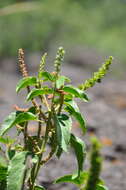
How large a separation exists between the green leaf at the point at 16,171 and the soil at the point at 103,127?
2.86 metres

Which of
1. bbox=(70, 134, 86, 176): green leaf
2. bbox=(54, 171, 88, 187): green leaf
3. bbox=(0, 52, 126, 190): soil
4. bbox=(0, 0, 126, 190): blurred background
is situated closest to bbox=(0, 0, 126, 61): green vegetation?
bbox=(0, 0, 126, 190): blurred background

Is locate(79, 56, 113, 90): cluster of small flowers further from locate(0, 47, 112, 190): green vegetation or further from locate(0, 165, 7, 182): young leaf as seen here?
locate(0, 165, 7, 182): young leaf

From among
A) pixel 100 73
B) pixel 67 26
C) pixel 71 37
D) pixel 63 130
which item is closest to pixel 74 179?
pixel 63 130

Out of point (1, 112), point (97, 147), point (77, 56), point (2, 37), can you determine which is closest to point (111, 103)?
point (1, 112)

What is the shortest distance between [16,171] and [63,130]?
212 mm

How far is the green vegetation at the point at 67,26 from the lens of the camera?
45.3ft

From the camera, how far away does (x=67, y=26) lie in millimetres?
14695

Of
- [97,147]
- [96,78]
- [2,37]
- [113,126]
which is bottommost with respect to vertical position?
[113,126]

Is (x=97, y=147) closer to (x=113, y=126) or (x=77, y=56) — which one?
(x=113, y=126)

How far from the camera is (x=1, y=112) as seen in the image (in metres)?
7.15

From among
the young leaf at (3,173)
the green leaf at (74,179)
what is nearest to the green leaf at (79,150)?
the green leaf at (74,179)

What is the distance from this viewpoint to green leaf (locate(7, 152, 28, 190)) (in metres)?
→ 1.85

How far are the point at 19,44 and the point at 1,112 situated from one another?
288 inches

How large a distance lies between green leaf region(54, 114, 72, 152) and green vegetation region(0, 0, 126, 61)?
10818mm
